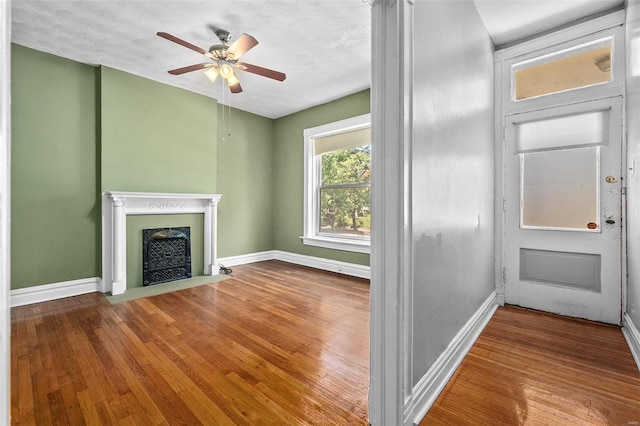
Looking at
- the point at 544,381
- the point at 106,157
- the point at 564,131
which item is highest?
the point at 564,131

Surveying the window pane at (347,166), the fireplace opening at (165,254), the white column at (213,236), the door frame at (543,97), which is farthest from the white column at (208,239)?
the door frame at (543,97)

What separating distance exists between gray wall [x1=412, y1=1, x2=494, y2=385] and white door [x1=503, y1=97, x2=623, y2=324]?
20.8 inches

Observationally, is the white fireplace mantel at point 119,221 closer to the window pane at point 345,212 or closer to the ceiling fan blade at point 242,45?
the ceiling fan blade at point 242,45

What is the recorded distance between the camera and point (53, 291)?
318 cm

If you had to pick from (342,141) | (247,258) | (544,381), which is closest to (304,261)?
(247,258)

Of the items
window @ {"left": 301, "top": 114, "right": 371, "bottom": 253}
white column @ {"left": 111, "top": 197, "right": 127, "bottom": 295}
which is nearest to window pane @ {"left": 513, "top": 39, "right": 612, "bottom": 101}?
window @ {"left": 301, "top": 114, "right": 371, "bottom": 253}

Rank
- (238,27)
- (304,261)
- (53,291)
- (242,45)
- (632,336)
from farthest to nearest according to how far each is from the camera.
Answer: (304,261)
(53,291)
(238,27)
(242,45)
(632,336)

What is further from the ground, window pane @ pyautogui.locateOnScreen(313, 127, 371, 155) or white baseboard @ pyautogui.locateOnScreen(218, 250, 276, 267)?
window pane @ pyautogui.locateOnScreen(313, 127, 371, 155)

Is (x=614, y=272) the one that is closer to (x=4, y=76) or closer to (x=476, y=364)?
(x=476, y=364)

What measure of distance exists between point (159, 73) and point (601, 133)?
4.76 m

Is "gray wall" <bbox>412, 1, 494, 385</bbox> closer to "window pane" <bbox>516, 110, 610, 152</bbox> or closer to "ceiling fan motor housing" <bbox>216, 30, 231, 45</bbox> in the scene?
"window pane" <bbox>516, 110, 610, 152</bbox>

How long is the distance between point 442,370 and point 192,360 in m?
1.65

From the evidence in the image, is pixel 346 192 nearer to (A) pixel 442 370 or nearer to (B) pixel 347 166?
(B) pixel 347 166

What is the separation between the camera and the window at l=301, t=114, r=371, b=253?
4.35m
